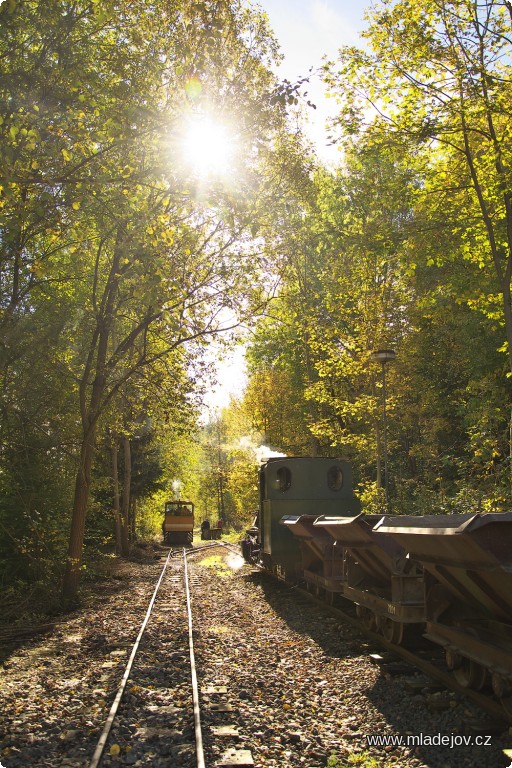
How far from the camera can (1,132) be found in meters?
6.98

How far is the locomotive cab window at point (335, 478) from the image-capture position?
15.7 metres

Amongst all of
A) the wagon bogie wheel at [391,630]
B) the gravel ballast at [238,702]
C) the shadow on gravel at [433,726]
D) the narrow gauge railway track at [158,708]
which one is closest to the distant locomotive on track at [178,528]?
the gravel ballast at [238,702]

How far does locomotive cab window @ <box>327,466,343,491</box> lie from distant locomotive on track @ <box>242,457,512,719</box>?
5.87ft

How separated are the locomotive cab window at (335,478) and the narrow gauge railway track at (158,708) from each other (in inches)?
226

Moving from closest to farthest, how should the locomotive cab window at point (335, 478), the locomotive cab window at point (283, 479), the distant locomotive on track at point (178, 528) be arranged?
the locomotive cab window at point (283, 479) < the locomotive cab window at point (335, 478) < the distant locomotive on track at point (178, 528)

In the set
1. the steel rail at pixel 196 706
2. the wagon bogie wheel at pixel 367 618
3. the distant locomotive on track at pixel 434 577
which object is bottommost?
the steel rail at pixel 196 706

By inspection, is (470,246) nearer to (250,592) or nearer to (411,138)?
(411,138)

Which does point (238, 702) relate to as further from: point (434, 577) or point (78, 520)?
point (78, 520)

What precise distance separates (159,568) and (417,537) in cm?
1823

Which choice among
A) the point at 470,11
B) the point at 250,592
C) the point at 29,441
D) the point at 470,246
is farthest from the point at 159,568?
the point at 470,11

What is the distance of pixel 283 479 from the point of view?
15.4 m

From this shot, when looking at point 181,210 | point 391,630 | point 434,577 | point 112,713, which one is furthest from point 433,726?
point 181,210

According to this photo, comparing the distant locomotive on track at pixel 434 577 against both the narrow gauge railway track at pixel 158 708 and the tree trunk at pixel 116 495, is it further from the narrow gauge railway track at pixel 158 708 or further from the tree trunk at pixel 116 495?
the tree trunk at pixel 116 495

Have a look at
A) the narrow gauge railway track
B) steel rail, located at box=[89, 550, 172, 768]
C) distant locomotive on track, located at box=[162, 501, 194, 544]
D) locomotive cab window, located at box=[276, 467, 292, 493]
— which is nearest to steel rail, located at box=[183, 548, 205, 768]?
the narrow gauge railway track
